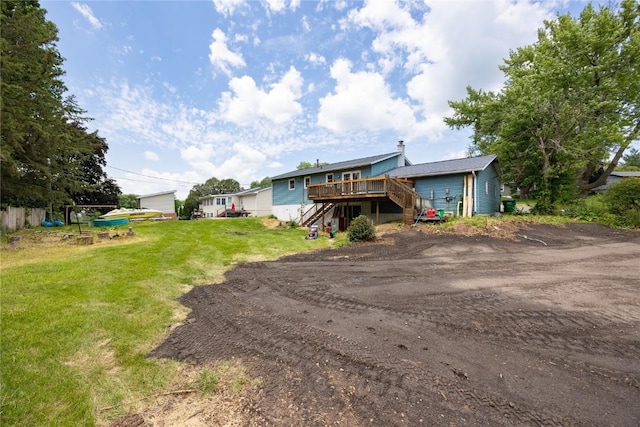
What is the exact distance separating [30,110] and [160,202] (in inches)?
952

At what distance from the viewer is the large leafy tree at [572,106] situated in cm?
1633

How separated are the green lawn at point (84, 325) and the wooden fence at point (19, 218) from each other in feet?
17.4

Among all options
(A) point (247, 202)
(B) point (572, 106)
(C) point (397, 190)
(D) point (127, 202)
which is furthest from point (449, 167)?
(D) point (127, 202)

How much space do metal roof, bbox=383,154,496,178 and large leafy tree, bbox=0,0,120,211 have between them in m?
18.9

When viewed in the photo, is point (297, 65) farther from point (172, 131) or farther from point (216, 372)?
point (216, 372)

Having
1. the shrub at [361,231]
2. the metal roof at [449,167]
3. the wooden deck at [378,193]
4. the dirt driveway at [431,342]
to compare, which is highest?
the metal roof at [449,167]

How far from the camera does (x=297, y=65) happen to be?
1589cm

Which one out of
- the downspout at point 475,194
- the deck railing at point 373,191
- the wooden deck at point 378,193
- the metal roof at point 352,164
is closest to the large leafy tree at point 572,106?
the downspout at point 475,194

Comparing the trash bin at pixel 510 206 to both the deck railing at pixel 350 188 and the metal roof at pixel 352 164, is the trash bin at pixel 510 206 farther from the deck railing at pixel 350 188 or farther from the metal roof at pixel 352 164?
the deck railing at pixel 350 188

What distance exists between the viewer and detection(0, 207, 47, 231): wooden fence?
41.5 feet

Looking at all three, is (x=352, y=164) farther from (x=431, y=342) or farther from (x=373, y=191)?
(x=431, y=342)

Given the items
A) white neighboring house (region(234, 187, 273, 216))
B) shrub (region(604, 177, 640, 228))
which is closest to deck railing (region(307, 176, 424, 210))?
shrub (region(604, 177, 640, 228))

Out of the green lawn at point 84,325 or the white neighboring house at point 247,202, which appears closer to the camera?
the green lawn at point 84,325

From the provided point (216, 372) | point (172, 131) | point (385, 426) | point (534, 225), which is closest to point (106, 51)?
point (172, 131)
